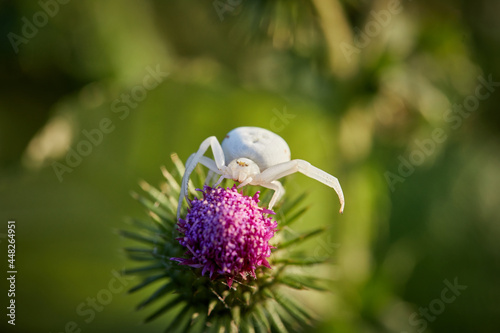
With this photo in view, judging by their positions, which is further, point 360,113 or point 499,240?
point 360,113

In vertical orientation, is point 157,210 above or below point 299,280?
above

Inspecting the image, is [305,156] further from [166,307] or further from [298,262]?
[166,307]

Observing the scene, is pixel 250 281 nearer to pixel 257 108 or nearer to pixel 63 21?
pixel 257 108

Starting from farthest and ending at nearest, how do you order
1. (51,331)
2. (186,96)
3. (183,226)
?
(186,96) < (51,331) < (183,226)

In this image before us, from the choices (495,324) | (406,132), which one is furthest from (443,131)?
(495,324)

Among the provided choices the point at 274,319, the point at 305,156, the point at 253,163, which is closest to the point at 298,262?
the point at 274,319

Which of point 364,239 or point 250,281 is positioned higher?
point 364,239

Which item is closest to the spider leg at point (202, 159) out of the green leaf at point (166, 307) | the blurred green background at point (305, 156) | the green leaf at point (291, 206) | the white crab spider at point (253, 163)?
the white crab spider at point (253, 163)

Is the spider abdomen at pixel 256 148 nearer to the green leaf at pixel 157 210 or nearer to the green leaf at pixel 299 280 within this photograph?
the green leaf at pixel 157 210

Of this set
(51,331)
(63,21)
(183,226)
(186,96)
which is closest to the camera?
(183,226)
